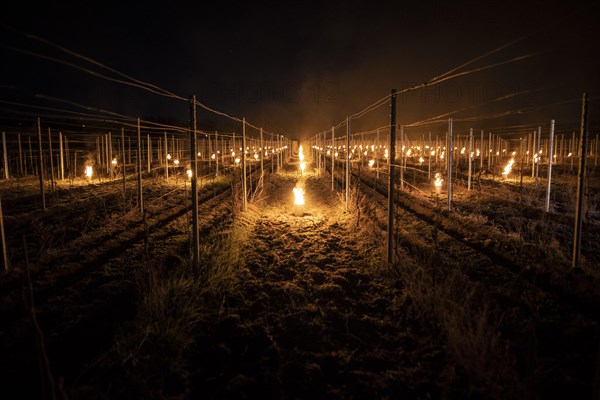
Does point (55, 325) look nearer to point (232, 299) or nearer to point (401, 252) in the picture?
point (232, 299)

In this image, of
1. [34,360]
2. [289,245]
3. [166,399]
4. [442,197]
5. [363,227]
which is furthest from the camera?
[442,197]

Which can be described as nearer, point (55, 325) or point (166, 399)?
point (166, 399)

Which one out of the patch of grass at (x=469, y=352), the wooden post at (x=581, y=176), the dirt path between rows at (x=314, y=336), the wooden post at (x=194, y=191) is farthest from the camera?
the wooden post at (x=194, y=191)

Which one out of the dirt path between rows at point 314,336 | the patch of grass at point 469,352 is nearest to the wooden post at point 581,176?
the patch of grass at point 469,352

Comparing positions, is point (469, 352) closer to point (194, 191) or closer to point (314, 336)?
point (314, 336)

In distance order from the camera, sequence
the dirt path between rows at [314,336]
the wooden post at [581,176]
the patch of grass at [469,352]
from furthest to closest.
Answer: the wooden post at [581,176] → the dirt path between rows at [314,336] → the patch of grass at [469,352]

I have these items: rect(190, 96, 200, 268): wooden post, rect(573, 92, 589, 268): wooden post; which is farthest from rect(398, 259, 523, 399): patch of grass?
rect(190, 96, 200, 268): wooden post

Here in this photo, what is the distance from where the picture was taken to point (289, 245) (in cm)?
648

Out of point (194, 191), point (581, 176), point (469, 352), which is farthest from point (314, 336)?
point (581, 176)

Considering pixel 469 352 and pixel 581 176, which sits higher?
pixel 581 176

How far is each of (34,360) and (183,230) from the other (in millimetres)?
4636

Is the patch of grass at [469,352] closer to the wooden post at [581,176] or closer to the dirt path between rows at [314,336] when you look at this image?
the dirt path between rows at [314,336]

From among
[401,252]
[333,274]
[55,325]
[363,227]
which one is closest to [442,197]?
[363,227]

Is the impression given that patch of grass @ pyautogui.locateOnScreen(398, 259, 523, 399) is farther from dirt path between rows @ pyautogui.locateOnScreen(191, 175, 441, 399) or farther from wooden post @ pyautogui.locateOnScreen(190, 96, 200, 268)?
wooden post @ pyautogui.locateOnScreen(190, 96, 200, 268)
